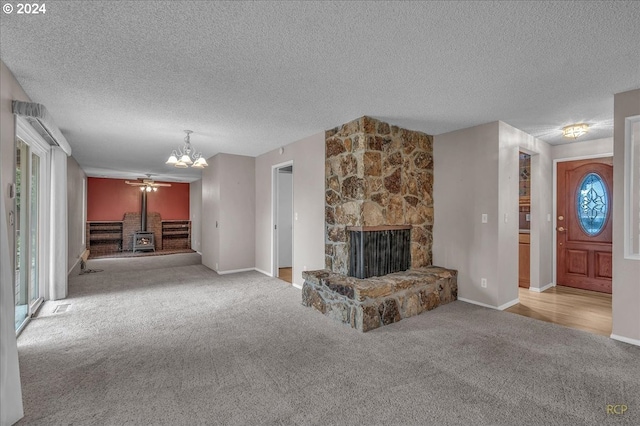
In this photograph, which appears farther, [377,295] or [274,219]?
[274,219]

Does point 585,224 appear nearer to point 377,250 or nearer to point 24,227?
point 377,250

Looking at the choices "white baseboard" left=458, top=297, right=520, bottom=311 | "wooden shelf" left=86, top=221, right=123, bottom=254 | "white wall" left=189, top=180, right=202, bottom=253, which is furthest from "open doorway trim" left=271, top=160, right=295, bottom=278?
"wooden shelf" left=86, top=221, right=123, bottom=254

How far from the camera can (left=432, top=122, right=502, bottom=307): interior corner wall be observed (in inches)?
153

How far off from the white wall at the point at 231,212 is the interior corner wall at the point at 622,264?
553cm

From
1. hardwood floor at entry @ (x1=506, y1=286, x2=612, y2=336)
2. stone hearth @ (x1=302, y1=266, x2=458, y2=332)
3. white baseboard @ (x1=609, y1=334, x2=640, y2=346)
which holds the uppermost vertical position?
stone hearth @ (x1=302, y1=266, x2=458, y2=332)

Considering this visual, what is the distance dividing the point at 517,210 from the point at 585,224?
5.19ft

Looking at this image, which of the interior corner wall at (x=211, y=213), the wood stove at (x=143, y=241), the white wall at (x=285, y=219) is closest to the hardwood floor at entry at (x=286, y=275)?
the white wall at (x=285, y=219)

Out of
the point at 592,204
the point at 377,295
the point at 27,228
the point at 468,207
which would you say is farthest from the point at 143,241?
the point at 592,204

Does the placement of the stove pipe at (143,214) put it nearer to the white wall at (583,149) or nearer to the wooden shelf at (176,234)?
the wooden shelf at (176,234)

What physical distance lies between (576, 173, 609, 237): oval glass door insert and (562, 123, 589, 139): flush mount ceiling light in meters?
1.14

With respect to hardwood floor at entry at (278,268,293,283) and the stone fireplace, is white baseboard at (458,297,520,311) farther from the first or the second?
hardwood floor at entry at (278,268,293,283)

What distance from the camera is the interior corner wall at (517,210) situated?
3.90 metres

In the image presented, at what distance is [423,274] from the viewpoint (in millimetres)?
3977

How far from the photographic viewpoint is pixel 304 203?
16.3 ft
